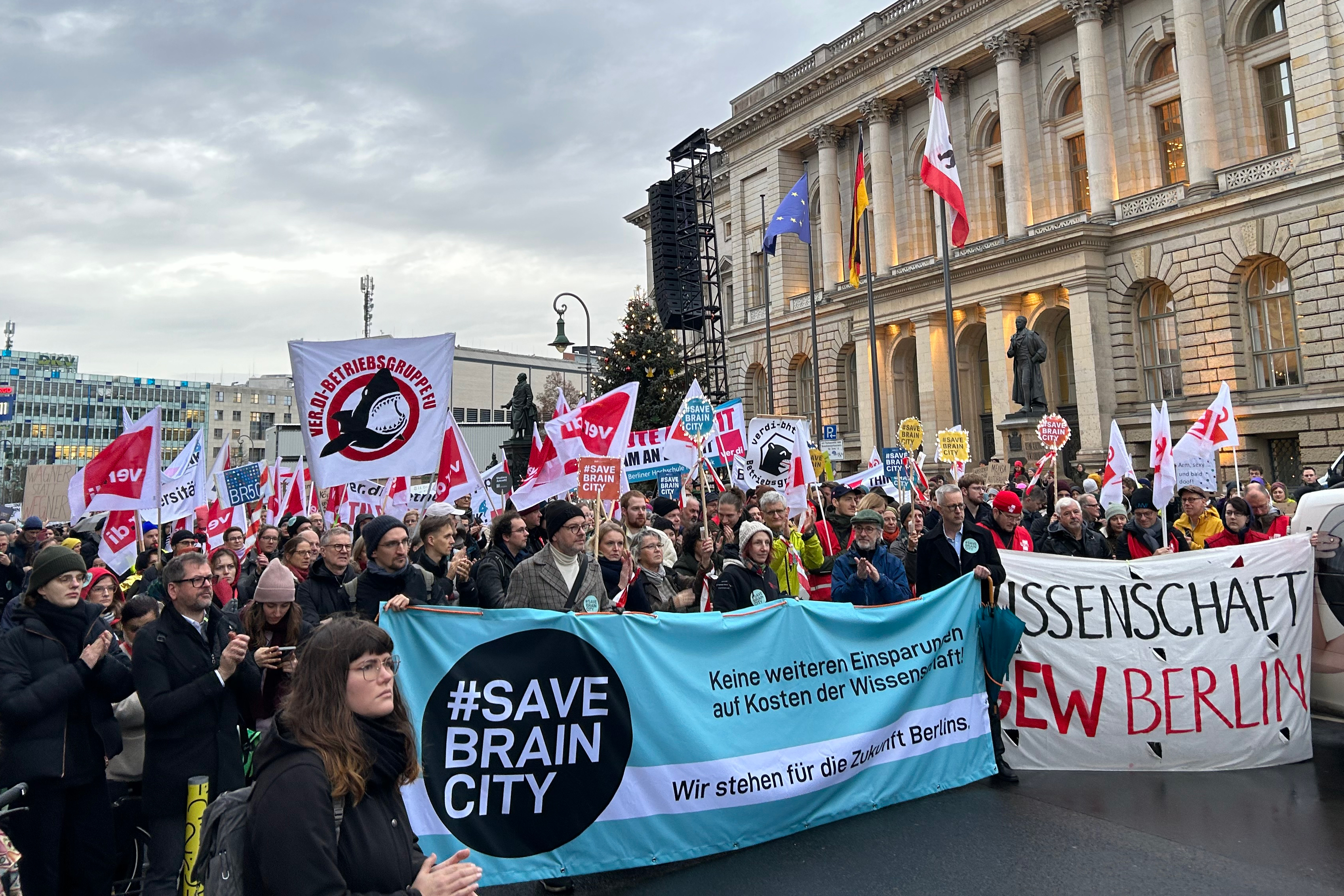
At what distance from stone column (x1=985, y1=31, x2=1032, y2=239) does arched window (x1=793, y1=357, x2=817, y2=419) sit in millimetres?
12742

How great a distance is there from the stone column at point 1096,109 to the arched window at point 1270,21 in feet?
13.9

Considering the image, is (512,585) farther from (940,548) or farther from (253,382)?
(253,382)

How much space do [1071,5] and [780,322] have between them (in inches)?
707

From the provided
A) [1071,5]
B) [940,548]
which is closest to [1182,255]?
[1071,5]

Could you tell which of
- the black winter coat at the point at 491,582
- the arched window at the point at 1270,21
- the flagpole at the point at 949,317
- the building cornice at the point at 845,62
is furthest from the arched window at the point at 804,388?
the black winter coat at the point at 491,582

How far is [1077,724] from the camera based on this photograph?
6.22 m

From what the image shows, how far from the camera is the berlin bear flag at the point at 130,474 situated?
9.41 m

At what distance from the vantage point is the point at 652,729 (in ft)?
16.0

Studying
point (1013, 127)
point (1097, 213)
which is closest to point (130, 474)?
point (1097, 213)

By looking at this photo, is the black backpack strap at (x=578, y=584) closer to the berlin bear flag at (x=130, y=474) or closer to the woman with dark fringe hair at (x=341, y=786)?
the woman with dark fringe hair at (x=341, y=786)

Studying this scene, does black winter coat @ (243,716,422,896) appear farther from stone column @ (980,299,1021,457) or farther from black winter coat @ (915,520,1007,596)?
stone column @ (980,299,1021,457)

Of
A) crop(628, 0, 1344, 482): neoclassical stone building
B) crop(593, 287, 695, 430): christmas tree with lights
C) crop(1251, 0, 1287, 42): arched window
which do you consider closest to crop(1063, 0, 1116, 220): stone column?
crop(628, 0, 1344, 482): neoclassical stone building

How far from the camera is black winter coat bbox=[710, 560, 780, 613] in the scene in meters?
5.90

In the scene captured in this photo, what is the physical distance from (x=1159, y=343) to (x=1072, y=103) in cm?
972
